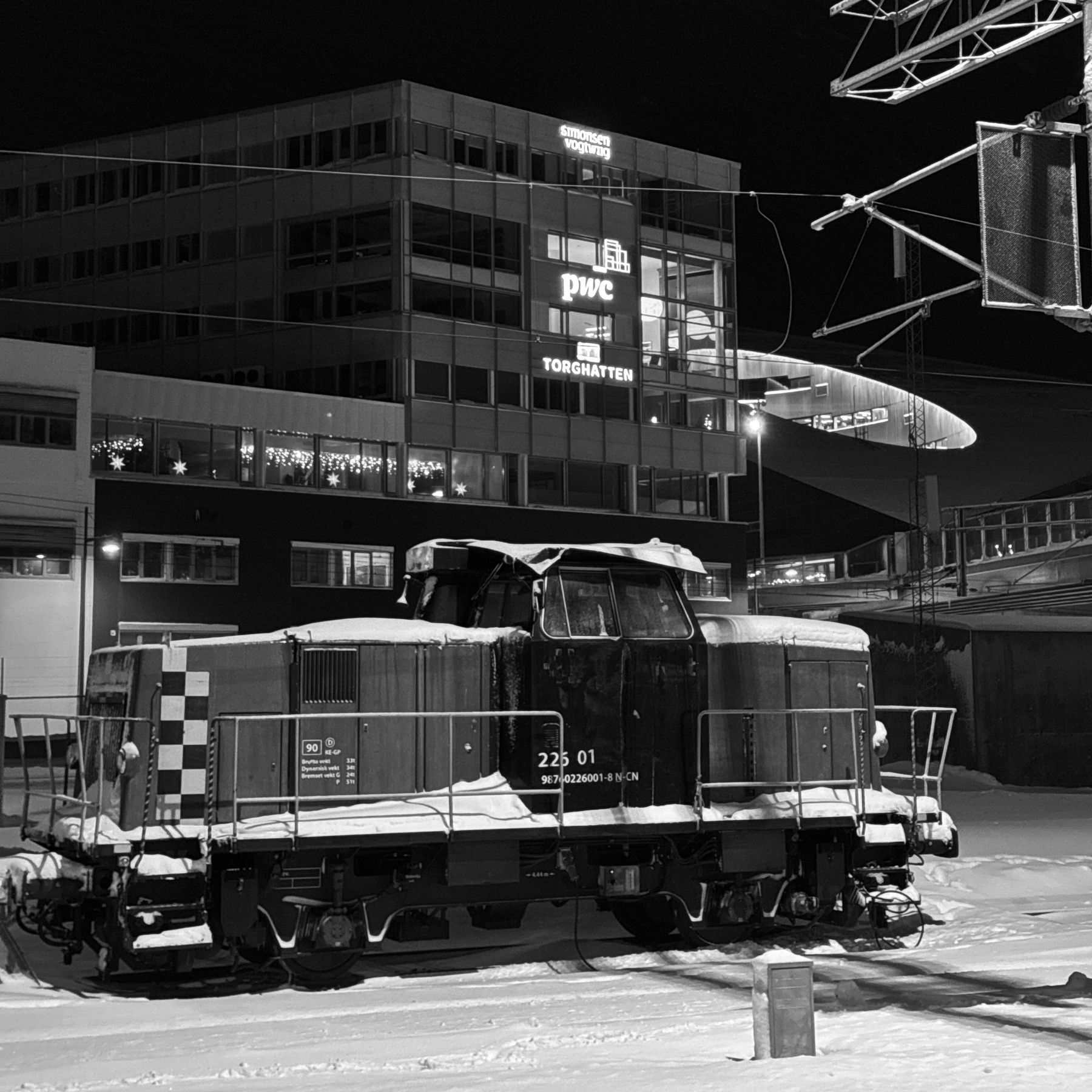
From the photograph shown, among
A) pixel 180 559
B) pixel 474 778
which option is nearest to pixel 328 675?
pixel 474 778

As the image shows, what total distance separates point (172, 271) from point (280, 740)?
42.0 metres

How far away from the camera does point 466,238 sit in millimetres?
48500

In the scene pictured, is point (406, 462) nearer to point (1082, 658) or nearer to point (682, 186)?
point (682, 186)

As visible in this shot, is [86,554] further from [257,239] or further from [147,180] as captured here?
[147,180]

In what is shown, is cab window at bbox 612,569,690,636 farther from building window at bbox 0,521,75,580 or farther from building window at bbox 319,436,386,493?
building window at bbox 319,436,386,493

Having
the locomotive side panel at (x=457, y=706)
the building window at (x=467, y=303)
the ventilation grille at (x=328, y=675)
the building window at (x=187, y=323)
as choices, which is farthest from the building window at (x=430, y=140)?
the ventilation grille at (x=328, y=675)

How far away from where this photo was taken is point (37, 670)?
3994 cm

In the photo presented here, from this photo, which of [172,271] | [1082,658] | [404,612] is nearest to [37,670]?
[404,612]

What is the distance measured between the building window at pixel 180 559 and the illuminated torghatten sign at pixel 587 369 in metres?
13.4

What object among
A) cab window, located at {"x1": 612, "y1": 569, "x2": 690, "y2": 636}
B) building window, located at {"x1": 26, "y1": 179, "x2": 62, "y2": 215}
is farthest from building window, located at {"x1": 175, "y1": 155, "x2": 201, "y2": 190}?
cab window, located at {"x1": 612, "y1": 569, "x2": 690, "y2": 636}

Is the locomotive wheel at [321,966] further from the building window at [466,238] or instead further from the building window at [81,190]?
the building window at [81,190]

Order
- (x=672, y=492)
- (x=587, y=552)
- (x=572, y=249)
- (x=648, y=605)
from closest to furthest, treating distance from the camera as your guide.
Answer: (x=587, y=552) < (x=648, y=605) < (x=572, y=249) < (x=672, y=492)

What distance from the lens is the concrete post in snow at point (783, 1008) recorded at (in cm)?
761

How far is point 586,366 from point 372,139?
35.7 ft
